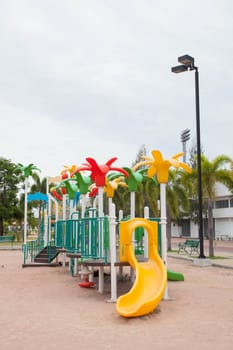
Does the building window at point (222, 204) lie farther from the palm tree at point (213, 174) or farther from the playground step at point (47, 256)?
the playground step at point (47, 256)

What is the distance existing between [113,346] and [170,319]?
1977 millimetres

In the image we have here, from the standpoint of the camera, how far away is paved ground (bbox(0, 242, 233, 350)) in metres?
5.82

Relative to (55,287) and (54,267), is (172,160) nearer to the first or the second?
(55,287)

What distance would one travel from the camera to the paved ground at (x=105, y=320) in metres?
5.82

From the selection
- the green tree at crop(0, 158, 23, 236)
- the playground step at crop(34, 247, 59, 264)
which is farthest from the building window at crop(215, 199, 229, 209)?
the playground step at crop(34, 247, 59, 264)

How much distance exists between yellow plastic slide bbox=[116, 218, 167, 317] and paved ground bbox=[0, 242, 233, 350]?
8.2 inches

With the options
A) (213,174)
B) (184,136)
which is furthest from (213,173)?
(184,136)

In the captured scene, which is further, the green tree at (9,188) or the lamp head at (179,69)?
the green tree at (9,188)

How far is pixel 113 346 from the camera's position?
5.64 metres

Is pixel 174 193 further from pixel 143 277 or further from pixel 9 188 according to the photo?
pixel 9 188

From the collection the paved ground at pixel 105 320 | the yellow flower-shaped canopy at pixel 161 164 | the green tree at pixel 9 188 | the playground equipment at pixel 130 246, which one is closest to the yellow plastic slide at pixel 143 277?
the playground equipment at pixel 130 246

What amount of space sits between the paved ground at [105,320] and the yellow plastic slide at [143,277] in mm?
209

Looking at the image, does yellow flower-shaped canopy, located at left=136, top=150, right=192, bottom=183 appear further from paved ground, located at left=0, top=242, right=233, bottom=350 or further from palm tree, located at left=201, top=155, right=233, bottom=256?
palm tree, located at left=201, top=155, right=233, bottom=256

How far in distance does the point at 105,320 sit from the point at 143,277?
1614 millimetres
